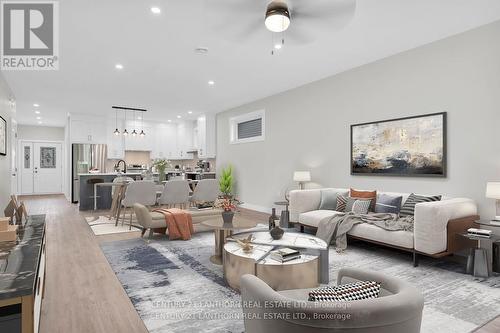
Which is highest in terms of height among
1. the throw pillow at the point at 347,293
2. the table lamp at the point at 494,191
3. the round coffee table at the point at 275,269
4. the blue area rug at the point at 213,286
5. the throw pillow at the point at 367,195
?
the table lamp at the point at 494,191

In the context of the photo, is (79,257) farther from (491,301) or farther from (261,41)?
(491,301)

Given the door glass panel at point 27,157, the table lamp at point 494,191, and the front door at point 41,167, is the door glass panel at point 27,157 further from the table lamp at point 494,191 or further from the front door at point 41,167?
the table lamp at point 494,191

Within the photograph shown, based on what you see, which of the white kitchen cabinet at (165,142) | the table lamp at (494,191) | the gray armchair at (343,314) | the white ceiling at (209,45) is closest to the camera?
the gray armchair at (343,314)

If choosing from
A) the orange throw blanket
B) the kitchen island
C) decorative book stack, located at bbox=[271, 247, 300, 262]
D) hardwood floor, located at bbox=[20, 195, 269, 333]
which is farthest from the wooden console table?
the kitchen island

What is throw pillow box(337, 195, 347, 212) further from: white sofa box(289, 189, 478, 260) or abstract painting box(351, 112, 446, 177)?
white sofa box(289, 189, 478, 260)

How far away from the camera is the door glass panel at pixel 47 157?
1248 cm

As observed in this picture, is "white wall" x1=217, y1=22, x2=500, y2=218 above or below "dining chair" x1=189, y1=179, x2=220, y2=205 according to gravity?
above

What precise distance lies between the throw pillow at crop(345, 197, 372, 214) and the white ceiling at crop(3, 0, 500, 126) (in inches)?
87.5

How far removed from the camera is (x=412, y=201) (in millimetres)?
4180

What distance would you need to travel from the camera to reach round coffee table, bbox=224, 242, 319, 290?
2.64 meters

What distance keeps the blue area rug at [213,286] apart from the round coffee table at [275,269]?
25 centimetres

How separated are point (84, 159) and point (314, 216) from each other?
8.06 m

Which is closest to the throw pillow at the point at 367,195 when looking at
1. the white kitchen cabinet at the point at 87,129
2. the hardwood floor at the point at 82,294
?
the hardwood floor at the point at 82,294

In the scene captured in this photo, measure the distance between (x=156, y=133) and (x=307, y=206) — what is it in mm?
7598
